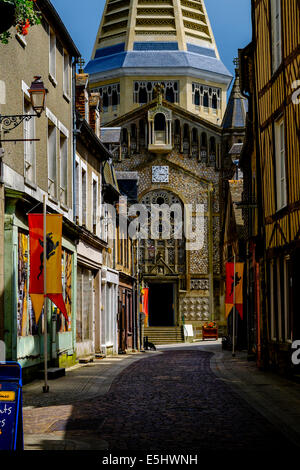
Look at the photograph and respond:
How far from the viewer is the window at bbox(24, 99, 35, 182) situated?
16.6 metres

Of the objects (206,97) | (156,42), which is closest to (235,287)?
(206,97)

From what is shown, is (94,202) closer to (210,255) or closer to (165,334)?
(165,334)

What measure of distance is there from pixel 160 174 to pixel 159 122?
3.58 metres

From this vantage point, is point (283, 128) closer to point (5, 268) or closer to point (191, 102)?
point (5, 268)

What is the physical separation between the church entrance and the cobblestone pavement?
38981mm

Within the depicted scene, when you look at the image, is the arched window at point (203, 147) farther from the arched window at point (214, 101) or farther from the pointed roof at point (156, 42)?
the arched window at point (214, 101)

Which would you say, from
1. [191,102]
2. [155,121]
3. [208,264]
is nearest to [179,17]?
[191,102]

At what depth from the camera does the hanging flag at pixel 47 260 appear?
14883mm

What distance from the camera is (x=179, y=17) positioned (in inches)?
2635

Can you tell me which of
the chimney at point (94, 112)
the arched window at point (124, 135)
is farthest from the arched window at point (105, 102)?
the chimney at point (94, 112)

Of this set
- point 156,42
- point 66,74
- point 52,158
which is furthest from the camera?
point 156,42

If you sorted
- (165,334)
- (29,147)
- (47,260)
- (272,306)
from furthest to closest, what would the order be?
(165,334), (272,306), (29,147), (47,260)

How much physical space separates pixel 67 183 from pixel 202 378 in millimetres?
6934

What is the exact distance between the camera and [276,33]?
57.5 ft
